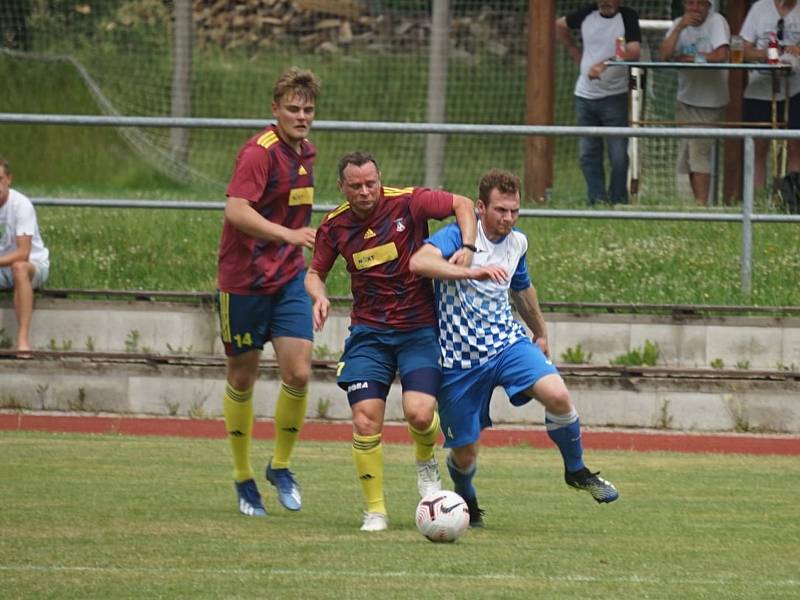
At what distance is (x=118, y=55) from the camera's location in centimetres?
2489

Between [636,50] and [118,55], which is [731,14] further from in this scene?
[118,55]

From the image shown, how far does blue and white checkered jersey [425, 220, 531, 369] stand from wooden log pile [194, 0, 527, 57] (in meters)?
17.1

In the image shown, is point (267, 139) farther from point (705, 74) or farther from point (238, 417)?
point (705, 74)

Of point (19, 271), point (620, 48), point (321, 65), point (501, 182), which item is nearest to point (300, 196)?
point (501, 182)

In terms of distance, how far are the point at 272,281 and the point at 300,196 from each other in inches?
18.2

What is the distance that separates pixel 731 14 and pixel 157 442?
31.1 ft

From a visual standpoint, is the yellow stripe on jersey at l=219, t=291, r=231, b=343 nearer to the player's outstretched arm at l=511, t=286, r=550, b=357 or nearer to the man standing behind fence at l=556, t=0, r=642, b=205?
the player's outstretched arm at l=511, t=286, r=550, b=357

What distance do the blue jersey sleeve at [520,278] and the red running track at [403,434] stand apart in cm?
340

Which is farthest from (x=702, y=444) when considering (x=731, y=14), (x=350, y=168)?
(x=731, y=14)

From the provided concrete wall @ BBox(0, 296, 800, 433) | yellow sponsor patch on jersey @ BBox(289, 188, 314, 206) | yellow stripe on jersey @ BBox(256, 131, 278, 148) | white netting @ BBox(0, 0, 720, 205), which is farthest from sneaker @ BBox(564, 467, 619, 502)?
white netting @ BBox(0, 0, 720, 205)

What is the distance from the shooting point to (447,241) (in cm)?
762

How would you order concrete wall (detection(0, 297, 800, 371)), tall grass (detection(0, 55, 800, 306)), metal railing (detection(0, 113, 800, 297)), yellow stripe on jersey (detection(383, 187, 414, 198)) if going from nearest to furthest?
yellow stripe on jersey (detection(383, 187, 414, 198)) → concrete wall (detection(0, 297, 800, 371)) → metal railing (detection(0, 113, 800, 297)) → tall grass (detection(0, 55, 800, 306))

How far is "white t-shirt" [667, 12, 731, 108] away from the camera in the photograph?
50.6ft

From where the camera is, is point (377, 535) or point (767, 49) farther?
point (767, 49)
